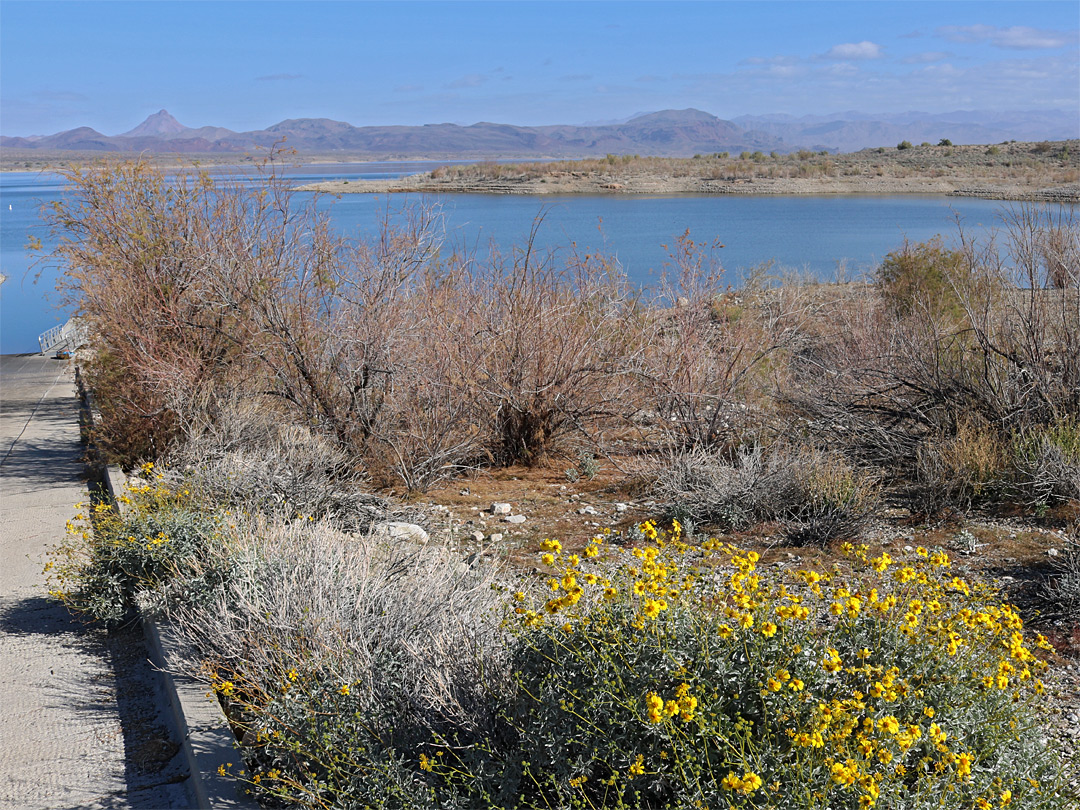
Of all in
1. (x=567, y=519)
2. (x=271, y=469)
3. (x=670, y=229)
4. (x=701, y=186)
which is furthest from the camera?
(x=701, y=186)

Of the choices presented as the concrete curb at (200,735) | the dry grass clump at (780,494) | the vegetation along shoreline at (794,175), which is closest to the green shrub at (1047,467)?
the dry grass clump at (780,494)

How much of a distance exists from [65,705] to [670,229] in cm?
3349

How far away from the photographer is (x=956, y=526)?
609 centimetres

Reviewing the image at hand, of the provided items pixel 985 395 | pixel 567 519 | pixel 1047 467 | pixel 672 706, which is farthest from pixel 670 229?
pixel 672 706

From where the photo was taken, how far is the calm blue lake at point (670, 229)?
81.5ft

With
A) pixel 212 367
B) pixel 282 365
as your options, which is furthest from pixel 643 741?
pixel 212 367

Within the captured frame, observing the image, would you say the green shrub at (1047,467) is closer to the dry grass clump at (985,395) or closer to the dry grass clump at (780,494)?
the dry grass clump at (985,395)

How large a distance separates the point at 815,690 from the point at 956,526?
3849mm

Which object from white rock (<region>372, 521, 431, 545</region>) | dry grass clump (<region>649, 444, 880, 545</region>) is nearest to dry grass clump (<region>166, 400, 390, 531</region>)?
white rock (<region>372, 521, 431, 545</region>)

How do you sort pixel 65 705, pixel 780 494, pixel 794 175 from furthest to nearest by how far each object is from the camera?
pixel 794 175 → pixel 780 494 → pixel 65 705

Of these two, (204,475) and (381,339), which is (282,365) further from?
(204,475)

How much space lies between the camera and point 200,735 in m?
3.79

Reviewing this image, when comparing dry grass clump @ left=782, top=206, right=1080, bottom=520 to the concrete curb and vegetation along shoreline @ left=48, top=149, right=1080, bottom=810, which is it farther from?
the concrete curb

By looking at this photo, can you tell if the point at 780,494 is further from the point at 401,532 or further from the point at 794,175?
the point at 794,175
